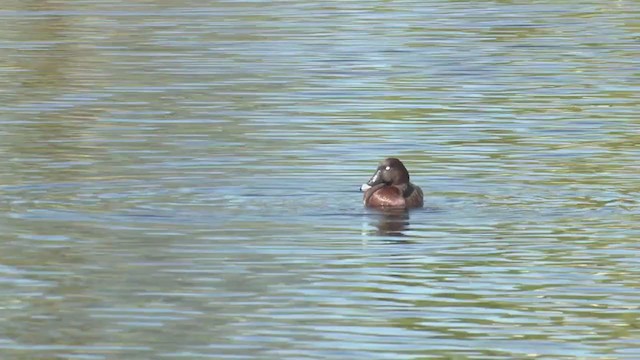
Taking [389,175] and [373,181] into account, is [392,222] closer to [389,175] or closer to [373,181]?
[389,175]

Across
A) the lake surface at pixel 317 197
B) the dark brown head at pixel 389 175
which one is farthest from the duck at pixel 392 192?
the lake surface at pixel 317 197

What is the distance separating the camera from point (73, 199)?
20.2 metres

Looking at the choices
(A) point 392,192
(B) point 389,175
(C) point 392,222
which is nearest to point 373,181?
(B) point 389,175

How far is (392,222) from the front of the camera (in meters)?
19.4

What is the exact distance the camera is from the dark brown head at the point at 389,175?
20.0m

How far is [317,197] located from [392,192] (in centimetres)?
77

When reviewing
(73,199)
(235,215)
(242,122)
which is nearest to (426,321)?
(235,215)

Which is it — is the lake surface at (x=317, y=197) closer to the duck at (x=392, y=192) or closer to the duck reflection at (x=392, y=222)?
the duck reflection at (x=392, y=222)

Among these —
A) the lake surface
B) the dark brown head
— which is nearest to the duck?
the dark brown head

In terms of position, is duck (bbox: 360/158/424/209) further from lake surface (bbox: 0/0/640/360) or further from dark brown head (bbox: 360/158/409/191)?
lake surface (bbox: 0/0/640/360)

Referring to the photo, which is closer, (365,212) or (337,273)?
(337,273)

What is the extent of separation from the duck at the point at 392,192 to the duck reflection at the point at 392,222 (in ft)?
0.26

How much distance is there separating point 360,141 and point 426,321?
10022mm

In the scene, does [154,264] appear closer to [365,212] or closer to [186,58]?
[365,212]
